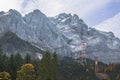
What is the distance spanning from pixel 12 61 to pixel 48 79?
57.3 ft

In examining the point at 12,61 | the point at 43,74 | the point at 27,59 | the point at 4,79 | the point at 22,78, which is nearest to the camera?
the point at 4,79

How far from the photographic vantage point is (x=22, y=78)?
124 meters

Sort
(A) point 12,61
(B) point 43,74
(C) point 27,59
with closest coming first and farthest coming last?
(B) point 43,74 < (A) point 12,61 < (C) point 27,59

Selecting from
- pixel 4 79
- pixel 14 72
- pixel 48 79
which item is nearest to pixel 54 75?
pixel 48 79

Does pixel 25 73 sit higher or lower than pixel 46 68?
lower

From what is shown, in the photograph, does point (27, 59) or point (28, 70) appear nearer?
point (28, 70)

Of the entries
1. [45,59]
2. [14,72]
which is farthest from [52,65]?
[14,72]

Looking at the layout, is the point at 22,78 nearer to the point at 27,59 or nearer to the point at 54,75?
the point at 54,75

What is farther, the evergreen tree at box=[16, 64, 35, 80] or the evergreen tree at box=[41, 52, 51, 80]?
the evergreen tree at box=[41, 52, 51, 80]

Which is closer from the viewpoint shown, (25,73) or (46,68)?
(25,73)

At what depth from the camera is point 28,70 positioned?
412 feet

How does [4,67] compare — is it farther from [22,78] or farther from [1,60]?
[22,78]

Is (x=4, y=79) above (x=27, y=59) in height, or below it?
below

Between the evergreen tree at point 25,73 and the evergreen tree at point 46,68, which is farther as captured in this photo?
the evergreen tree at point 46,68
